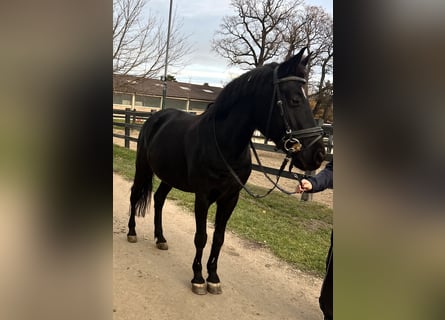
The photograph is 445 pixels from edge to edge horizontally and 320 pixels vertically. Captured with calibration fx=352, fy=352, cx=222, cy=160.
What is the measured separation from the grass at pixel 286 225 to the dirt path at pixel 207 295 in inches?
8.7

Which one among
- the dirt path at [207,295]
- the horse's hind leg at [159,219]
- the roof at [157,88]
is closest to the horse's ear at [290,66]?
the dirt path at [207,295]

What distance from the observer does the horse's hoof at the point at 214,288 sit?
2.99 meters

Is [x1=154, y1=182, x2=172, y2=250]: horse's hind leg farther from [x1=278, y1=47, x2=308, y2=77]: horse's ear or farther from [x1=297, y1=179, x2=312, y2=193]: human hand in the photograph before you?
[x1=297, y1=179, x2=312, y2=193]: human hand

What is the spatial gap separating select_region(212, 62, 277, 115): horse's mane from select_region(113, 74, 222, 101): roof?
2195 millimetres

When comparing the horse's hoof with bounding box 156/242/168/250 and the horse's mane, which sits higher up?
the horse's mane

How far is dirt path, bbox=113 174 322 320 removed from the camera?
2703 millimetres

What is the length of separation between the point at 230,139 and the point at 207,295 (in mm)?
1348

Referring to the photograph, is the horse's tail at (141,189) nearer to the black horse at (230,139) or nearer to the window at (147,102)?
the black horse at (230,139)

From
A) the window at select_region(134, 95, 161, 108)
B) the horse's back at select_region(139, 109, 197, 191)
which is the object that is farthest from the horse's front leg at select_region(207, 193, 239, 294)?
the window at select_region(134, 95, 161, 108)

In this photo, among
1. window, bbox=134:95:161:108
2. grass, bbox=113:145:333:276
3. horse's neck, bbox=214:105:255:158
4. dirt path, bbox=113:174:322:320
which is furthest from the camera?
window, bbox=134:95:161:108

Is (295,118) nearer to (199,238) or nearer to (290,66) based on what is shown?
(290,66)
